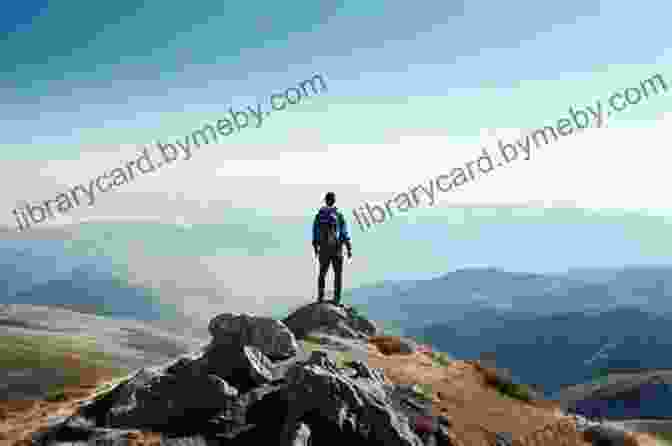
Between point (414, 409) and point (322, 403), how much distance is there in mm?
3240

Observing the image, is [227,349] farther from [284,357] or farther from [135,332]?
[135,332]

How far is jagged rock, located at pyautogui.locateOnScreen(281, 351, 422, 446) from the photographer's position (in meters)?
14.7

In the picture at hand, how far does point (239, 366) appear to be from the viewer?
17422 mm

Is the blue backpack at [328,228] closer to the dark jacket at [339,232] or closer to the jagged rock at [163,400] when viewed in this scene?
the dark jacket at [339,232]

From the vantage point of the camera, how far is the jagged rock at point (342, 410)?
48.3ft

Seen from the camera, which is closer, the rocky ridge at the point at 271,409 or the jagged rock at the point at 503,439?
the rocky ridge at the point at 271,409

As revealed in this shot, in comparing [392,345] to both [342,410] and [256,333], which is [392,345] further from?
[342,410]

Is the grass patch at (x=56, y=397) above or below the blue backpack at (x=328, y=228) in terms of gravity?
below

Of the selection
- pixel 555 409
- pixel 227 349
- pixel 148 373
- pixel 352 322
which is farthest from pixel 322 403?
pixel 352 322

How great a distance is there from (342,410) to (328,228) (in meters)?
12.6

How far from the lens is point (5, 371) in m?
93.7

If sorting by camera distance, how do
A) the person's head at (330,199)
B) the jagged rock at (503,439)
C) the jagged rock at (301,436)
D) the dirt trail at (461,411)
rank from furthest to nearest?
the person's head at (330,199) → the dirt trail at (461,411) → the jagged rock at (503,439) → the jagged rock at (301,436)

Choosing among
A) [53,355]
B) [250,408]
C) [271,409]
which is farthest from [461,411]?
[53,355]

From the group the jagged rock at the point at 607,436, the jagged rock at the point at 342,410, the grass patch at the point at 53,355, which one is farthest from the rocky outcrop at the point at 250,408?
the grass patch at the point at 53,355
